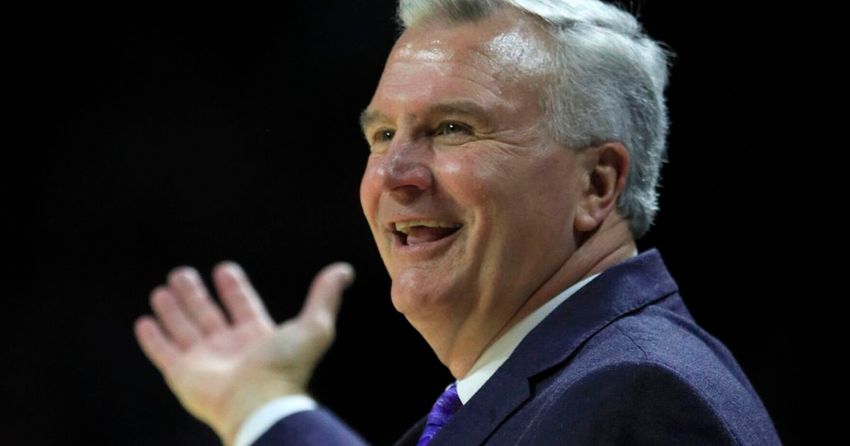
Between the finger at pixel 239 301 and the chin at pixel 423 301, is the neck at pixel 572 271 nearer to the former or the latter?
the chin at pixel 423 301

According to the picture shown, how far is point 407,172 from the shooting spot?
2287 millimetres

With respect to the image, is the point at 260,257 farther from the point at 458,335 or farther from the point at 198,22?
the point at 458,335

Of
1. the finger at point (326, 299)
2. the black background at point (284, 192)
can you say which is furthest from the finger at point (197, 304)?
the black background at point (284, 192)

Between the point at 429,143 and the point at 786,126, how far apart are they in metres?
1.45

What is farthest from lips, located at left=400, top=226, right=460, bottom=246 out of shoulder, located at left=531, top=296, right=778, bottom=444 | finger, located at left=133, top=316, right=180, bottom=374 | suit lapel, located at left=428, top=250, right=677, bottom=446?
finger, located at left=133, top=316, right=180, bottom=374

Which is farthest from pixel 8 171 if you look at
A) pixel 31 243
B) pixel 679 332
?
pixel 679 332

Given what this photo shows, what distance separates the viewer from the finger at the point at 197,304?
2414 mm

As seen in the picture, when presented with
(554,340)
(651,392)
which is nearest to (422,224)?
(554,340)

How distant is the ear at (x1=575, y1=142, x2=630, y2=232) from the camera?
2.32 meters

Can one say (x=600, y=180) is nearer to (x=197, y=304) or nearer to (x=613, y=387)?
Result: (x=613, y=387)

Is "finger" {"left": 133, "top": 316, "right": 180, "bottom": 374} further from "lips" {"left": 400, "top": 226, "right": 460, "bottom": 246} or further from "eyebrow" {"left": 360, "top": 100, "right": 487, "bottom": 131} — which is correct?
"eyebrow" {"left": 360, "top": 100, "right": 487, "bottom": 131}

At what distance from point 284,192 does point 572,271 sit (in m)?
1.86

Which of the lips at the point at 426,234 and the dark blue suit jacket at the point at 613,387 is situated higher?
the lips at the point at 426,234

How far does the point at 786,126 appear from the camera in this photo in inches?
134
